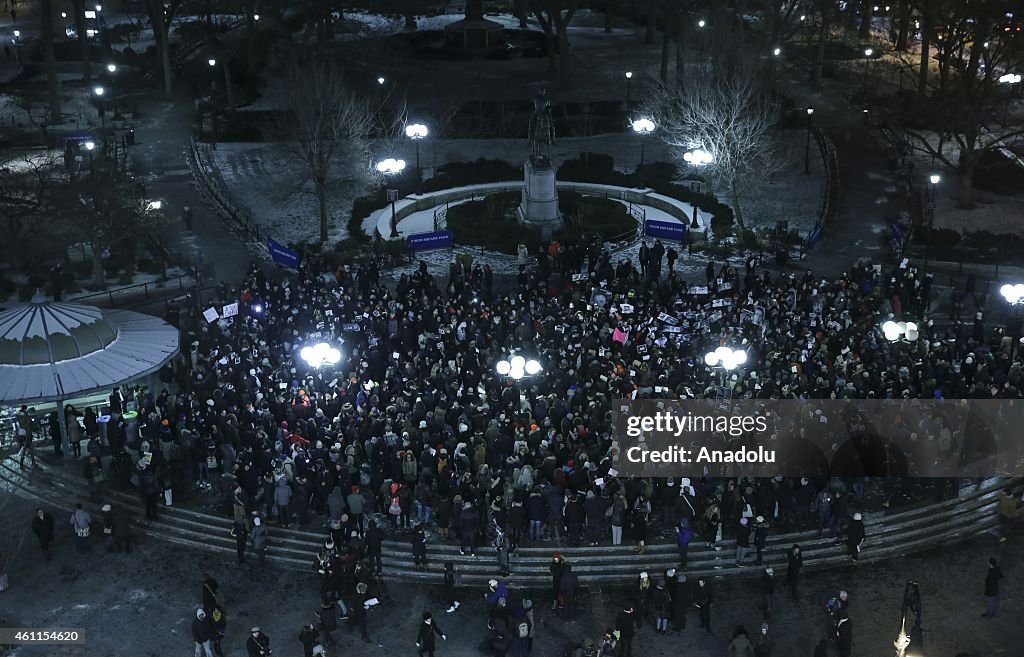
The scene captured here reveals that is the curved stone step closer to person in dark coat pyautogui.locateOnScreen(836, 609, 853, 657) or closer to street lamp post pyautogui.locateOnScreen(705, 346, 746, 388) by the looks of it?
person in dark coat pyautogui.locateOnScreen(836, 609, 853, 657)

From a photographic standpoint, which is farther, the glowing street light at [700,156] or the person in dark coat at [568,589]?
the glowing street light at [700,156]

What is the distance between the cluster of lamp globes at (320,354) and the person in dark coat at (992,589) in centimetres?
1499

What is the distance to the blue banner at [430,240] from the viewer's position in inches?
1608

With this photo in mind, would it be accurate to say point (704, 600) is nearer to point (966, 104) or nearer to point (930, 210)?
point (930, 210)

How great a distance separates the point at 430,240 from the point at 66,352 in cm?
1504

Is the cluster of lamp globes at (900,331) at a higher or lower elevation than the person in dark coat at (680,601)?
higher

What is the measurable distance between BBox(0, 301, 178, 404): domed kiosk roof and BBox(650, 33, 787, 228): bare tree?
21532 mm

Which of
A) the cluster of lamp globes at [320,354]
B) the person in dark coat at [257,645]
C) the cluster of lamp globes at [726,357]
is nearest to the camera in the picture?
the person in dark coat at [257,645]

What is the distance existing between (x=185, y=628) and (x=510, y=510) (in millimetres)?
6392

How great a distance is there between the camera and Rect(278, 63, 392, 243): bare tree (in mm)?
43312

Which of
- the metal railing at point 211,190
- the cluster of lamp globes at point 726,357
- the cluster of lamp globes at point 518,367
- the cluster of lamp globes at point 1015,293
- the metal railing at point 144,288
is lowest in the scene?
the metal railing at point 144,288

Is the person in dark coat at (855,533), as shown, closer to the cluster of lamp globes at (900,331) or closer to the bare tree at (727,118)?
the cluster of lamp globes at (900,331)

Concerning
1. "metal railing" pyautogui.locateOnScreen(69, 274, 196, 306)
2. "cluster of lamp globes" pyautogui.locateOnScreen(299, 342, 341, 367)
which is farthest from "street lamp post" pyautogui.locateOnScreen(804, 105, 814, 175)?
"cluster of lamp globes" pyautogui.locateOnScreen(299, 342, 341, 367)

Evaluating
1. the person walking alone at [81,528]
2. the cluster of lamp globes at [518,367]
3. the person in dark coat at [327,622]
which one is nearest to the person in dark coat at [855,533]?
the cluster of lamp globes at [518,367]
